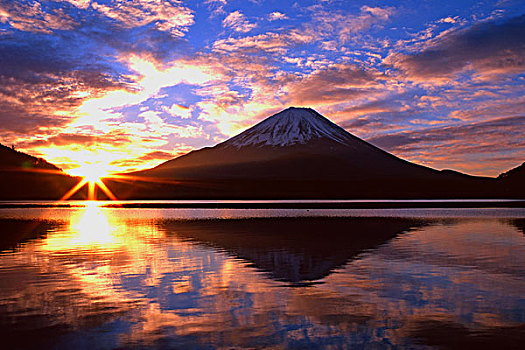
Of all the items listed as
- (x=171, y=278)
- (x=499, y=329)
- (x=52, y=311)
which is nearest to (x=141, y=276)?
(x=171, y=278)

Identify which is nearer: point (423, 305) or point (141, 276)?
point (423, 305)

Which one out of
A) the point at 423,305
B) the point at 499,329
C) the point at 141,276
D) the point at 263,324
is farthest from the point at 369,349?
the point at 141,276

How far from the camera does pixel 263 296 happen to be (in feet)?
41.4

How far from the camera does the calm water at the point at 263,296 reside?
9125 millimetres

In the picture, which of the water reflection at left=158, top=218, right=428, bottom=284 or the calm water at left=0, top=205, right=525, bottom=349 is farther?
the water reflection at left=158, top=218, right=428, bottom=284

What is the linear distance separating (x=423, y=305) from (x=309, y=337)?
3.97m

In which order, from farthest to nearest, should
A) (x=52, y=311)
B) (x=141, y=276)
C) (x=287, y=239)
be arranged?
(x=287, y=239) → (x=141, y=276) → (x=52, y=311)

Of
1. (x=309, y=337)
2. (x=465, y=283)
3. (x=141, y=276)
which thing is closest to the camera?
(x=309, y=337)

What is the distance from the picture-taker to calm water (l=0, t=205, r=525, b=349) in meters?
9.12

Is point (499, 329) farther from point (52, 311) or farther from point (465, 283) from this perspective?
point (52, 311)

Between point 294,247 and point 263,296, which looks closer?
point 263,296

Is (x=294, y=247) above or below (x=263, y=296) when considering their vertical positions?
above

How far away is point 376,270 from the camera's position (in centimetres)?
1667

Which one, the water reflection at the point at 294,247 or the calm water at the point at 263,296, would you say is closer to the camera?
the calm water at the point at 263,296
